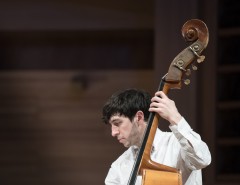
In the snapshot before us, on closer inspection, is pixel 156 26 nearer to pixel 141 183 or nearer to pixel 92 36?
pixel 92 36

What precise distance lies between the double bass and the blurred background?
6.54 ft

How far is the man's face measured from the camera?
3.66 metres

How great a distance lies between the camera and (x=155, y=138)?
379 centimetres

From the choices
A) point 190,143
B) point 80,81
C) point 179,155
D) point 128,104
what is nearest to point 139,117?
point 128,104

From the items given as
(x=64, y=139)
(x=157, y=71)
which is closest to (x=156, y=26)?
(x=157, y=71)

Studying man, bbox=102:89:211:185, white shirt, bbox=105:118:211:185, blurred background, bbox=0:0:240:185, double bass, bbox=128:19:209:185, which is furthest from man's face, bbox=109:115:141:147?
blurred background, bbox=0:0:240:185

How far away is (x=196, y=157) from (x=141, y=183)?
0.76 feet

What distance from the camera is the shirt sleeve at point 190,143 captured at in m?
3.36

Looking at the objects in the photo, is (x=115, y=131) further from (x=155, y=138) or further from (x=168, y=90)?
(x=168, y=90)

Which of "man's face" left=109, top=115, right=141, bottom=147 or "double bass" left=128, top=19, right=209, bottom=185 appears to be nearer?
"double bass" left=128, top=19, right=209, bottom=185

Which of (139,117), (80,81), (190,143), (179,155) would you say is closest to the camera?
(190,143)

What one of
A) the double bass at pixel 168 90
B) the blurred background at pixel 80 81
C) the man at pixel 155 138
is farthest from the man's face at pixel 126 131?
the blurred background at pixel 80 81

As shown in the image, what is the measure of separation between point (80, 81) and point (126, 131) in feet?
7.44

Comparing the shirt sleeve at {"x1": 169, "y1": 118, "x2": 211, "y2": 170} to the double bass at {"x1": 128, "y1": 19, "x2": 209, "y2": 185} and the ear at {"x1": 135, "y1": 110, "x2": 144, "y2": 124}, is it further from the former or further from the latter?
the ear at {"x1": 135, "y1": 110, "x2": 144, "y2": 124}
